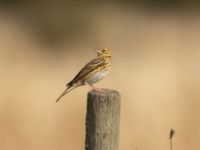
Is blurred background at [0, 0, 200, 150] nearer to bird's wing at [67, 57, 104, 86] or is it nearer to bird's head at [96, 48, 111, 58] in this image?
bird's head at [96, 48, 111, 58]

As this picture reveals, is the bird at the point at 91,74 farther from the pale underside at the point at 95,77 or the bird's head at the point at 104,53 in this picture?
the bird's head at the point at 104,53

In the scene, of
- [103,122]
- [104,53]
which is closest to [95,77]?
[104,53]

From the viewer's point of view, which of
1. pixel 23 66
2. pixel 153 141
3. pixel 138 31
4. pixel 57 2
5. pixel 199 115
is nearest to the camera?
pixel 153 141

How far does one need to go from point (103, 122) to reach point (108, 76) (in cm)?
617

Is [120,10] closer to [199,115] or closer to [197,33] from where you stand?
[197,33]

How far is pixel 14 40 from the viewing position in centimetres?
1200

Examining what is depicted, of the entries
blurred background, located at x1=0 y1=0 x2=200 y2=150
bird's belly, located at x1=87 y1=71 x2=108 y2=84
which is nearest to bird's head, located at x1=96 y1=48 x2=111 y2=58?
bird's belly, located at x1=87 y1=71 x2=108 y2=84

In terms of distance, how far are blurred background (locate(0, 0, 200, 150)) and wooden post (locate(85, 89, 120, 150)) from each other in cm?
392

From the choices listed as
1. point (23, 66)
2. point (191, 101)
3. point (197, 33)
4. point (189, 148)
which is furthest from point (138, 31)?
point (189, 148)

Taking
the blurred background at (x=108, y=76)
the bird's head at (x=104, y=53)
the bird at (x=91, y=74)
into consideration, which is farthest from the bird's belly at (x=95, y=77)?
the blurred background at (x=108, y=76)

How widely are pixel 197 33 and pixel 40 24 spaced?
2584 mm

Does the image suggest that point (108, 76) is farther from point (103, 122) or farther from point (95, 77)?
point (103, 122)

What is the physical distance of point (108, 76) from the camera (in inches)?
418

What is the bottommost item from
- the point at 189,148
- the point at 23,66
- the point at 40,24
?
the point at 189,148
